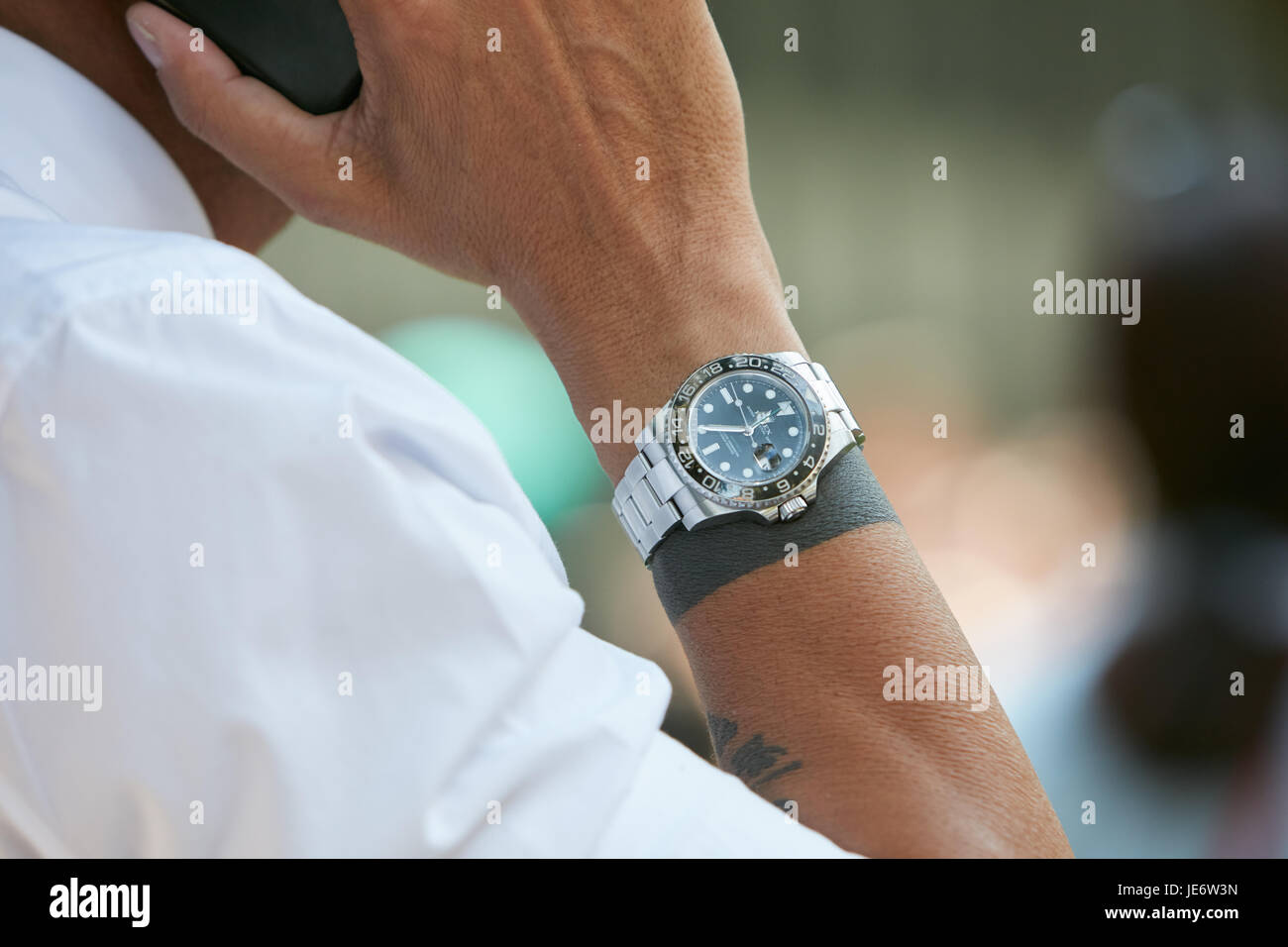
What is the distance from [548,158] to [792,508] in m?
0.30

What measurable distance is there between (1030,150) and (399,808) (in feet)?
11.4

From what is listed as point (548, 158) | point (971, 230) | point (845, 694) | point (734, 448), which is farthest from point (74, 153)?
point (971, 230)

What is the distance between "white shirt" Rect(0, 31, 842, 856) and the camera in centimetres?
37

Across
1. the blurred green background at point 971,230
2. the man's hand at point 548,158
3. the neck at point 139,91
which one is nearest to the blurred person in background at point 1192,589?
the blurred green background at point 971,230

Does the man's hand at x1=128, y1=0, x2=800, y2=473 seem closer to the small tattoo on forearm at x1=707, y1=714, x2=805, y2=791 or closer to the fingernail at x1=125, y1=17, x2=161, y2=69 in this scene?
→ the fingernail at x1=125, y1=17, x2=161, y2=69

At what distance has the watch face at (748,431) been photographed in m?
0.61

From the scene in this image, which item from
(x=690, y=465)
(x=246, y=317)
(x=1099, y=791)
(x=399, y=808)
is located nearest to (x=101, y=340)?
(x=246, y=317)

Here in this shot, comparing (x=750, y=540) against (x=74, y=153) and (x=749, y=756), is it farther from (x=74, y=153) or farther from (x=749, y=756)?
(x=74, y=153)

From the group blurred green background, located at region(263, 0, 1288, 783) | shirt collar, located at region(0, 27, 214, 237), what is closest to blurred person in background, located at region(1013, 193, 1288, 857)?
blurred green background, located at region(263, 0, 1288, 783)

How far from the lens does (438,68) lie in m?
0.65

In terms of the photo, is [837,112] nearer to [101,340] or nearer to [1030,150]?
[1030,150]

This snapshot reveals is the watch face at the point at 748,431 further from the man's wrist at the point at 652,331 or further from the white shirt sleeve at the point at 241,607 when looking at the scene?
the white shirt sleeve at the point at 241,607

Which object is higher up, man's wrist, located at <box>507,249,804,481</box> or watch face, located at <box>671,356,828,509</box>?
man's wrist, located at <box>507,249,804,481</box>

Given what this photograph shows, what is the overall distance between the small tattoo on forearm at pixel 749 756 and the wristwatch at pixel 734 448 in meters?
0.12
